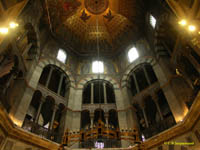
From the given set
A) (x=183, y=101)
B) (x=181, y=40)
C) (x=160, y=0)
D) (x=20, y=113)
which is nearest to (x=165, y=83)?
(x=183, y=101)

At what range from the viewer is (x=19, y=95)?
1028cm

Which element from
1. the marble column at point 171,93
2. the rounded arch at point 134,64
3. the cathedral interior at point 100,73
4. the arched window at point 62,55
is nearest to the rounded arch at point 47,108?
the cathedral interior at point 100,73

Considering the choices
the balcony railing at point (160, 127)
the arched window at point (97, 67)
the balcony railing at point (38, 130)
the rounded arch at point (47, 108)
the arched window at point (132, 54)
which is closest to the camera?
the balcony railing at point (160, 127)

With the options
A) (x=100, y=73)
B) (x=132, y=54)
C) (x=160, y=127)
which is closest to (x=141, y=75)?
(x=132, y=54)

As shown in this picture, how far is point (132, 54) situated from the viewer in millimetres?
16984

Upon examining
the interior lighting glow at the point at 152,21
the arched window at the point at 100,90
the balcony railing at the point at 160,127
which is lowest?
the balcony railing at the point at 160,127

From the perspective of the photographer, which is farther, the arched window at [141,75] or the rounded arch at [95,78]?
the rounded arch at [95,78]

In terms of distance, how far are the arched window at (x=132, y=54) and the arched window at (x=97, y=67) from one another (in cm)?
338

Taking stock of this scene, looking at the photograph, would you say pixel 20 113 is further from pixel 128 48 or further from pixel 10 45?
pixel 128 48

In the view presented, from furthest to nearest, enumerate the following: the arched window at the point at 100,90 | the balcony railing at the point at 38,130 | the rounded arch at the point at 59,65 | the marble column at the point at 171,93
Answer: the arched window at the point at 100,90, the rounded arch at the point at 59,65, the balcony railing at the point at 38,130, the marble column at the point at 171,93

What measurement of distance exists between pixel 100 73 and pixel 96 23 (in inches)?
263

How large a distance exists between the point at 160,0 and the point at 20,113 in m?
12.9

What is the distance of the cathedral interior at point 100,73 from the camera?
26.2 ft

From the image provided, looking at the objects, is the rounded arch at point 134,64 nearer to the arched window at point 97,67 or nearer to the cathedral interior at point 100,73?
the cathedral interior at point 100,73
